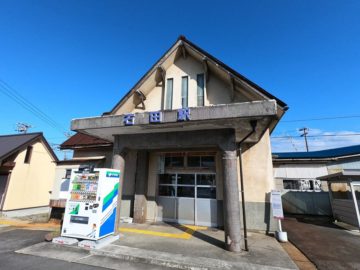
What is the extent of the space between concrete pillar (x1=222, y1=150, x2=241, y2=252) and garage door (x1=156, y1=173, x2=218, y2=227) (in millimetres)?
3135

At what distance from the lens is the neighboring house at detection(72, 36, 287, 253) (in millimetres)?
6207

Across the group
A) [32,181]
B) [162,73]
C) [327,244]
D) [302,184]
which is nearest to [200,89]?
[162,73]

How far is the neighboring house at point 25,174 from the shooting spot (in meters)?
12.6

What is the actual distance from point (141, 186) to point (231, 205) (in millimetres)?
5178

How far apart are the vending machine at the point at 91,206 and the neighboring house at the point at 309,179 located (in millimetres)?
12247

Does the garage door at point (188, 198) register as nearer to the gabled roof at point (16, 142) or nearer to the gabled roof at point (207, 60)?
the gabled roof at point (207, 60)

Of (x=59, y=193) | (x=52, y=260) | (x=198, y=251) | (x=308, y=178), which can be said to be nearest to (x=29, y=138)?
(x=59, y=193)

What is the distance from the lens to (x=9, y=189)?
41.6ft

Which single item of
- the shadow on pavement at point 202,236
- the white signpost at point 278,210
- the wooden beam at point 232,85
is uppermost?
the wooden beam at point 232,85

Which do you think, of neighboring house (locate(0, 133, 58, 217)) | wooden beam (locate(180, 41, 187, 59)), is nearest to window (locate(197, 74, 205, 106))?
wooden beam (locate(180, 41, 187, 59))

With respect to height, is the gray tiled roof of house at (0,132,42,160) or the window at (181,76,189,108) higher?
the window at (181,76,189,108)

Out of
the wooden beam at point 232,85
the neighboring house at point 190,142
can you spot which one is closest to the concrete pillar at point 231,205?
the neighboring house at point 190,142

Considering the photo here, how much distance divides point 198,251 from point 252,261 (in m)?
1.56

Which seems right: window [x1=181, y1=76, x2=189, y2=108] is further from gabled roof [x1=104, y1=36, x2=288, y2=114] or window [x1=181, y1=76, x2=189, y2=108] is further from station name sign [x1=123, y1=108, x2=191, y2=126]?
station name sign [x1=123, y1=108, x2=191, y2=126]
